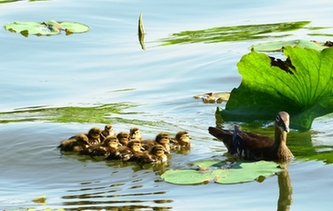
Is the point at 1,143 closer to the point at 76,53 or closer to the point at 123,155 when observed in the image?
the point at 123,155

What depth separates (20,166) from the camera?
9.03 metres

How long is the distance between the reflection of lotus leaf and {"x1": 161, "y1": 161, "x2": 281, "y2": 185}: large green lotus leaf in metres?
7.44

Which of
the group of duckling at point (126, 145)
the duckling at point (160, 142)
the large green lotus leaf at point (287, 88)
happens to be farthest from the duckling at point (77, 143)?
the large green lotus leaf at point (287, 88)

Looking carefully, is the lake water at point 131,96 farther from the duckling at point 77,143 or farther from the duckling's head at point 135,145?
the duckling's head at point 135,145

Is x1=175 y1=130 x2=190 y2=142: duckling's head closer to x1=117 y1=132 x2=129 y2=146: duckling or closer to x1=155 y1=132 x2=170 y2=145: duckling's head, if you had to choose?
x1=155 y1=132 x2=170 y2=145: duckling's head

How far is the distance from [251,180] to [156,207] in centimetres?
93

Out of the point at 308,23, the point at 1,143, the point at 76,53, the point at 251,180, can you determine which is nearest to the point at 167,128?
the point at 1,143

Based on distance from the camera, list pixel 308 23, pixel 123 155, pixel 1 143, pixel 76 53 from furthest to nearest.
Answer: pixel 308 23, pixel 76 53, pixel 1 143, pixel 123 155

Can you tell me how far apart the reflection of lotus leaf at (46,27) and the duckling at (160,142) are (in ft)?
20.5

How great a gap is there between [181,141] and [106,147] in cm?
76

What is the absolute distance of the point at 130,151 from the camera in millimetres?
9016

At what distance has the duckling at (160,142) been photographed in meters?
9.15

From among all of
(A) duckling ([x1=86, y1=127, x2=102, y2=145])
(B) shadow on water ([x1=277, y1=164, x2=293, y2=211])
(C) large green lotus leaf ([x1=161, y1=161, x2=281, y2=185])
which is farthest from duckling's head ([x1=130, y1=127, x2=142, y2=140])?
(B) shadow on water ([x1=277, y1=164, x2=293, y2=211])

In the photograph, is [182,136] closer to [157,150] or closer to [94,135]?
[157,150]
